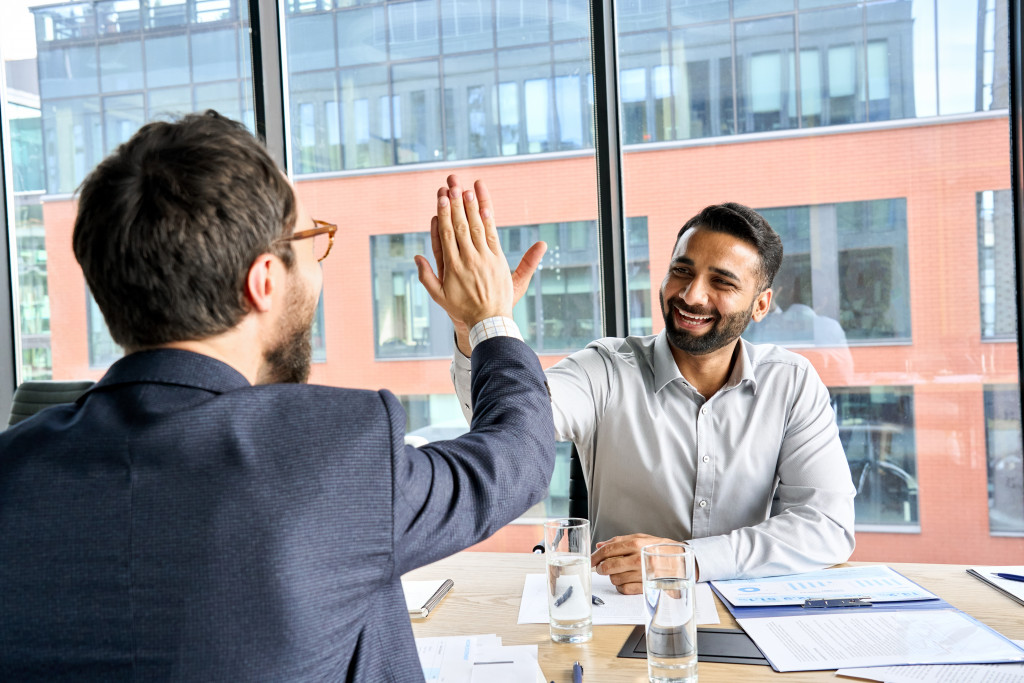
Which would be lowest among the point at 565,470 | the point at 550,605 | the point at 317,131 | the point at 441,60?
the point at 565,470

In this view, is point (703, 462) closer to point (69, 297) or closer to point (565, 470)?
point (565, 470)

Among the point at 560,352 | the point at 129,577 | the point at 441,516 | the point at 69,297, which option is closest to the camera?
the point at 129,577

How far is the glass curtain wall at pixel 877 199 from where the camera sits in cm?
299

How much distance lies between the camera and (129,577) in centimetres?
67

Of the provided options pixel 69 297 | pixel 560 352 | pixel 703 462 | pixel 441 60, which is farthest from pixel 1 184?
pixel 703 462

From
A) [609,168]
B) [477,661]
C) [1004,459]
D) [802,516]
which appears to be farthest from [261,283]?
[1004,459]

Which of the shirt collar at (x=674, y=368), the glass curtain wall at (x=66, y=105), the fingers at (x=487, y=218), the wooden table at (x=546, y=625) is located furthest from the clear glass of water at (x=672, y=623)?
the glass curtain wall at (x=66, y=105)

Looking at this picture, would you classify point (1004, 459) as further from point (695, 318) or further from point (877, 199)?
point (695, 318)

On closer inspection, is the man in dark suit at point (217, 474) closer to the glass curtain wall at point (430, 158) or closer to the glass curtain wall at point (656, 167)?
the glass curtain wall at point (656, 167)

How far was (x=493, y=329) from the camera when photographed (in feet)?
3.33

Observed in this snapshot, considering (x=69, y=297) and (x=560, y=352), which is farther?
(x=69, y=297)

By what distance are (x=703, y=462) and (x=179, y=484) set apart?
1508mm

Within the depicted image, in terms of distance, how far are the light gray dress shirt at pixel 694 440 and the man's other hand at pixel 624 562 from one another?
517 millimetres

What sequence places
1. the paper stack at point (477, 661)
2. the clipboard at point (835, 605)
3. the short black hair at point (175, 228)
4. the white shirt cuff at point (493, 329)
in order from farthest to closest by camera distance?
the clipboard at point (835, 605) → the paper stack at point (477, 661) → the white shirt cuff at point (493, 329) → the short black hair at point (175, 228)
